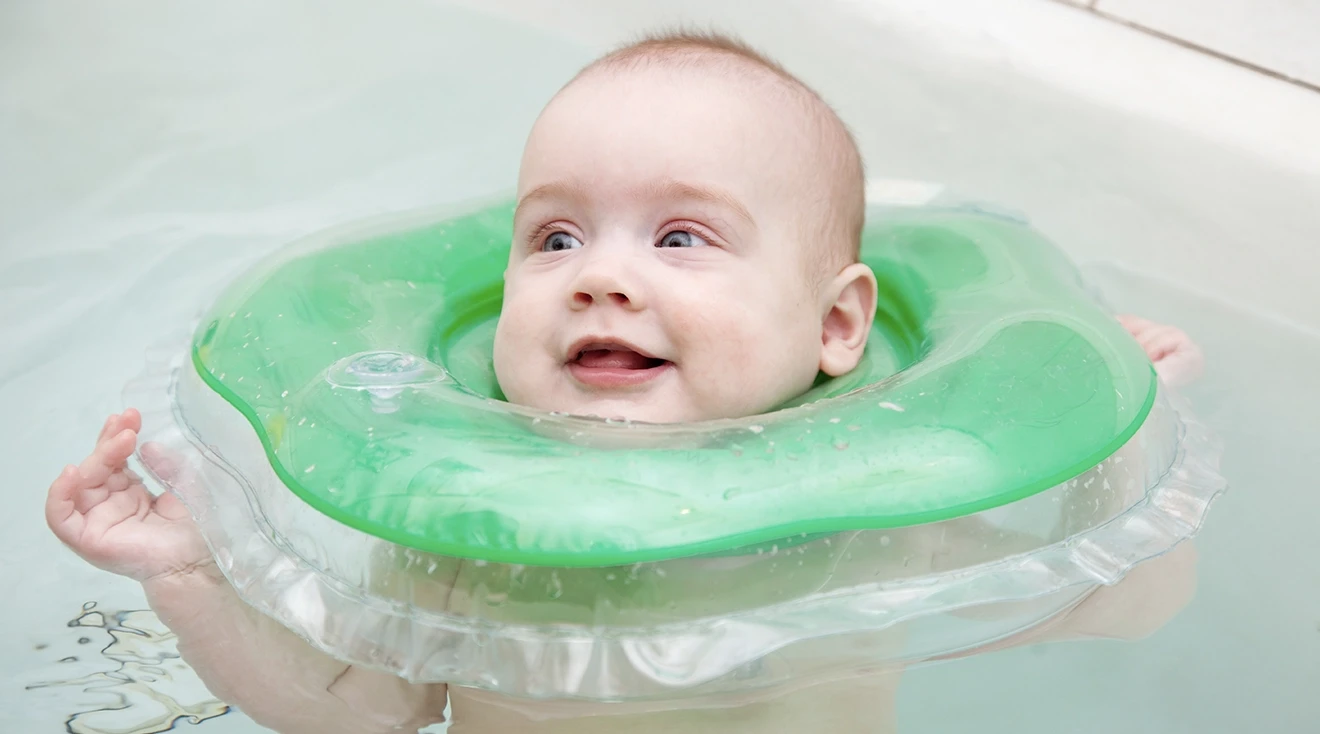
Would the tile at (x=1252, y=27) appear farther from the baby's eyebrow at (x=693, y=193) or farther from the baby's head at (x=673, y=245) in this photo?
the baby's eyebrow at (x=693, y=193)

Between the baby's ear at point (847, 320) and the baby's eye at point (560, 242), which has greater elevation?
the baby's eye at point (560, 242)

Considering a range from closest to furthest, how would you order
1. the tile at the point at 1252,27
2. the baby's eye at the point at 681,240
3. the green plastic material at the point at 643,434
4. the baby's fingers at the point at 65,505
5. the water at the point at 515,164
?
the green plastic material at the point at 643,434, the baby's fingers at the point at 65,505, the baby's eye at the point at 681,240, the water at the point at 515,164, the tile at the point at 1252,27

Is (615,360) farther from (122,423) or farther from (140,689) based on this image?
(140,689)

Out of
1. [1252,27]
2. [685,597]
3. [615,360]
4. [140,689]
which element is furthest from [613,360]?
[1252,27]

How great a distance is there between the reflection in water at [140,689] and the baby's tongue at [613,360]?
20.6 inches

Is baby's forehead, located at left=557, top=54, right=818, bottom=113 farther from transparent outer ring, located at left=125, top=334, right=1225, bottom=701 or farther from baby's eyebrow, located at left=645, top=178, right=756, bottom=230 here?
transparent outer ring, located at left=125, top=334, right=1225, bottom=701

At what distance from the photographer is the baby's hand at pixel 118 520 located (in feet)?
3.45

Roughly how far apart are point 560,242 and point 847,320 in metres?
0.30

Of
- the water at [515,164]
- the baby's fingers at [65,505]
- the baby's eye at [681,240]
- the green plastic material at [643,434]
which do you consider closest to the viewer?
the green plastic material at [643,434]

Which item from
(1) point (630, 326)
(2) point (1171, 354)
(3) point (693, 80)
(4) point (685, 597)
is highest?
(3) point (693, 80)

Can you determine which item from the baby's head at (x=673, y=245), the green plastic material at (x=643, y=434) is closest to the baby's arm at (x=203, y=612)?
the green plastic material at (x=643, y=434)

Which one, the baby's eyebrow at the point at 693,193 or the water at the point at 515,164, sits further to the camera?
the water at the point at 515,164

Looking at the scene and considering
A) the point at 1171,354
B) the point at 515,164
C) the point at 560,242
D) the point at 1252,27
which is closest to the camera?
the point at 560,242

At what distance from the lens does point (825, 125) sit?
4.06ft
